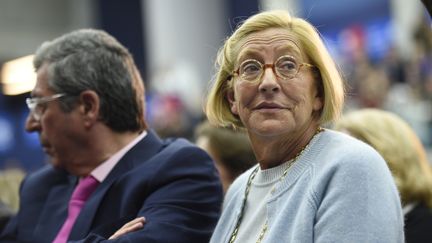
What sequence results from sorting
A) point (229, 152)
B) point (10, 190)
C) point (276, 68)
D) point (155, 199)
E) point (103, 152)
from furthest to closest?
point (10, 190) → point (229, 152) → point (103, 152) → point (155, 199) → point (276, 68)

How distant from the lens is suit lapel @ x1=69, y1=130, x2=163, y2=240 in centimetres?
341

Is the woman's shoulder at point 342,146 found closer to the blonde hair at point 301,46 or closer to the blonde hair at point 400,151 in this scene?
the blonde hair at point 301,46

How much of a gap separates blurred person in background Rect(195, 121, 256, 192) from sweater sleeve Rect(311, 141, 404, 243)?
1.99 m

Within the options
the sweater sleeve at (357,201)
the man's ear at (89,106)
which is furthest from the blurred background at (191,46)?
the sweater sleeve at (357,201)

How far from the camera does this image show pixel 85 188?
3623 millimetres

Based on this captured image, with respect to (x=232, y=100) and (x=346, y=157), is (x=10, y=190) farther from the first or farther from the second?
(x=346, y=157)

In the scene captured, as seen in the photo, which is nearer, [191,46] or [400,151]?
[400,151]

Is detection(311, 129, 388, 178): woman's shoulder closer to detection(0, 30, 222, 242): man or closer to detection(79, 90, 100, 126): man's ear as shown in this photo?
detection(0, 30, 222, 242): man

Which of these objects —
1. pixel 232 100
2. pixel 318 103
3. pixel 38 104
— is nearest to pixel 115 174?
pixel 38 104

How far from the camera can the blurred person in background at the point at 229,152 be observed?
4.49m

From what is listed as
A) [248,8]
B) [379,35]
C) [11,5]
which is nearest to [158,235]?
[379,35]

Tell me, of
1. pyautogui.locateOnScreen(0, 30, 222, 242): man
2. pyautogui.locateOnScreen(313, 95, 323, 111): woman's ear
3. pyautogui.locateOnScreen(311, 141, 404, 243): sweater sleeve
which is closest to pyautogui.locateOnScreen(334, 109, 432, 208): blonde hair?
pyautogui.locateOnScreen(0, 30, 222, 242): man

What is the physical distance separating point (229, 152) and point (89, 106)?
1.10m

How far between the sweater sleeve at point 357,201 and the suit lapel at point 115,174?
3.88ft
